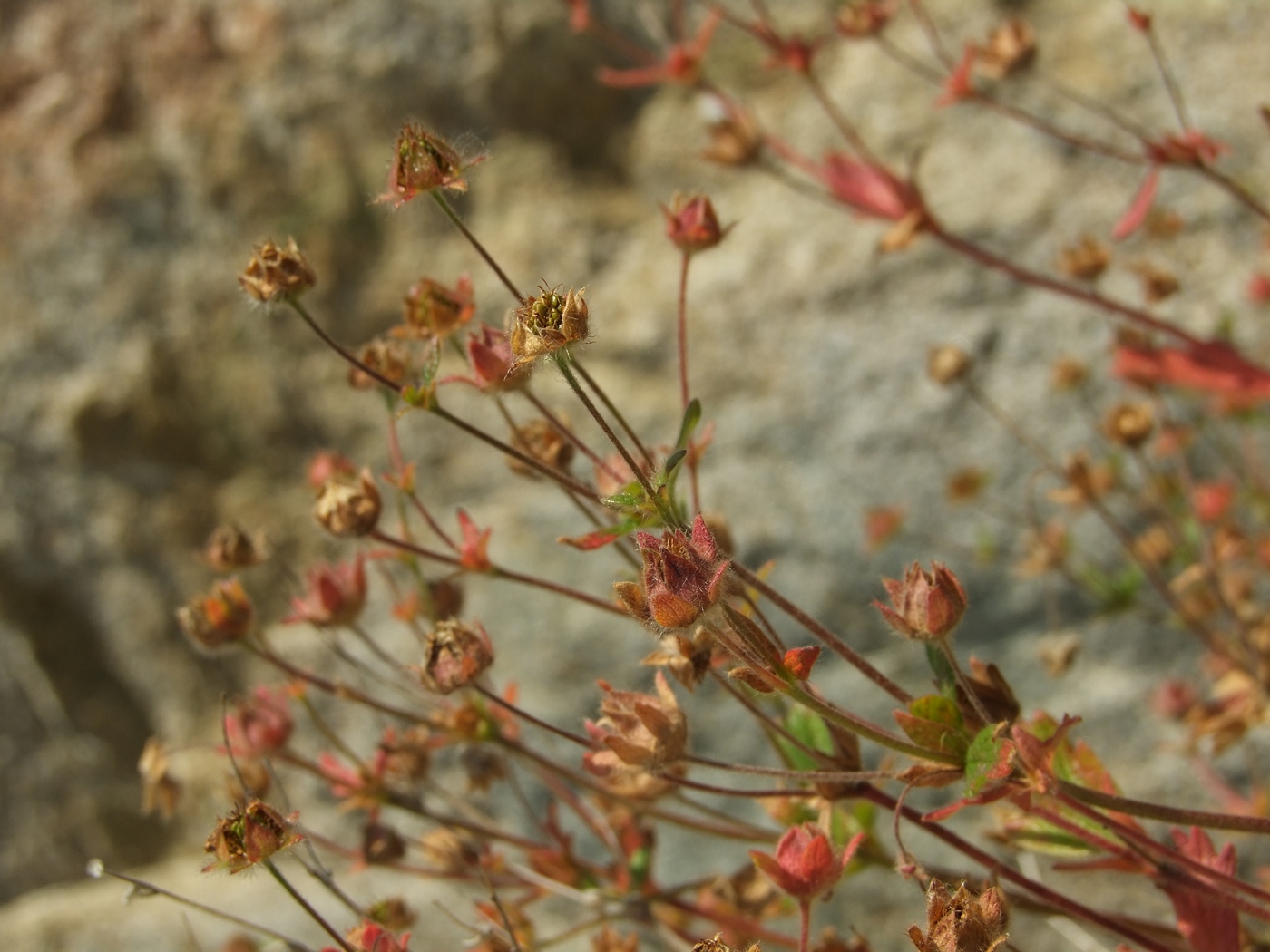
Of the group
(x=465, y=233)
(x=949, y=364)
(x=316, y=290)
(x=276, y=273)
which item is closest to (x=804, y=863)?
(x=465, y=233)

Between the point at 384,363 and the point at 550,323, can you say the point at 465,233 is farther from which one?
the point at 384,363

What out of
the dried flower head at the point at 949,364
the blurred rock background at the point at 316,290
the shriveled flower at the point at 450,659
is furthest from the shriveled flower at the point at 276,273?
the dried flower head at the point at 949,364

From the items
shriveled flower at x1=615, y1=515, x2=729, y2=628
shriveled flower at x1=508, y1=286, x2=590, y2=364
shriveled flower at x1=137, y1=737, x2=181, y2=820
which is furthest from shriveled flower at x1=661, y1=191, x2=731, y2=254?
shriveled flower at x1=137, y1=737, x2=181, y2=820

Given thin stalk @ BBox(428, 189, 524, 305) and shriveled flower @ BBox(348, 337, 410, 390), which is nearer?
thin stalk @ BBox(428, 189, 524, 305)

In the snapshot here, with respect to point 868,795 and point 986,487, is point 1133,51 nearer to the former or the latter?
point 986,487

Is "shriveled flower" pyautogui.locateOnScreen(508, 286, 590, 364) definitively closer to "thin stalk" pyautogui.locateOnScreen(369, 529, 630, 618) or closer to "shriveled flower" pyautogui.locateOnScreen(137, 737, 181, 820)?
"thin stalk" pyautogui.locateOnScreen(369, 529, 630, 618)

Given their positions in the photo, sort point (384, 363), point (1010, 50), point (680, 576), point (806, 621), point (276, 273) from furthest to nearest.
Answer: point (1010, 50)
point (384, 363)
point (276, 273)
point (806, 621)
point (680, 576)
